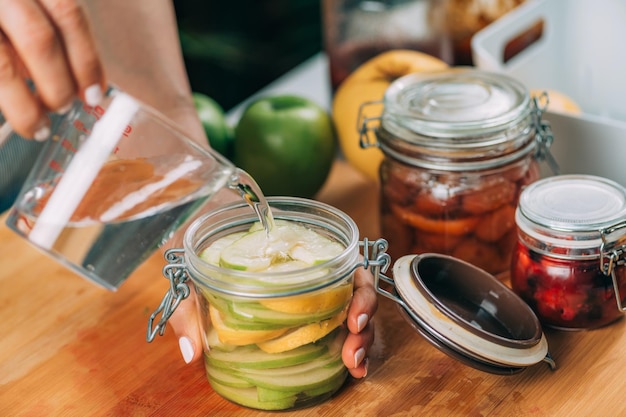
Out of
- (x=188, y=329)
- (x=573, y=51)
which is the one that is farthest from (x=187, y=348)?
(x=573, y=51)

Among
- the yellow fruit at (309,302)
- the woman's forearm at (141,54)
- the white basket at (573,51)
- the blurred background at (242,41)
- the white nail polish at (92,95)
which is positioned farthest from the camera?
the blurred background at (242,41)

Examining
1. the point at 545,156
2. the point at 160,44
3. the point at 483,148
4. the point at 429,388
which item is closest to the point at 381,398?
the point at 429,388

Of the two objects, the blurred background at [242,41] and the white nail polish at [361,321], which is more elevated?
the white nail polish at [361,321]

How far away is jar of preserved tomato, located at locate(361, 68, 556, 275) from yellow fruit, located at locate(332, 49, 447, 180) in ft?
0.53

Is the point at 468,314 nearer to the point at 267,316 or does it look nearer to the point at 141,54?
the point at 267,316

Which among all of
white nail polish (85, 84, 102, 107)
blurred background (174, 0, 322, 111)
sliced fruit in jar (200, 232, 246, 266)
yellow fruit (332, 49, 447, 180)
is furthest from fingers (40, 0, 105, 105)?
blurred background (174, 0, 322, 111)

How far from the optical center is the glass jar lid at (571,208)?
785mm

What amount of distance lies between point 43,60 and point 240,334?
308 millimetres

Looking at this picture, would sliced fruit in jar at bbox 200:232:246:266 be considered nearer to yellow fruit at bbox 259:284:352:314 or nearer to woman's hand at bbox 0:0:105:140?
yellow fruit at bbox 259:284:352:314

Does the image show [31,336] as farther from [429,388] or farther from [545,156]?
[545,156]

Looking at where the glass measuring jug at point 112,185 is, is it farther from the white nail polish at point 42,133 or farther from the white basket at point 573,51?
the white basket at point 573,51

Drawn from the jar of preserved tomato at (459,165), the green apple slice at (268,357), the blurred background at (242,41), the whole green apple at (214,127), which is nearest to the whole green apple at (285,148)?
the whole green apple at (214,127)

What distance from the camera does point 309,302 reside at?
70cm

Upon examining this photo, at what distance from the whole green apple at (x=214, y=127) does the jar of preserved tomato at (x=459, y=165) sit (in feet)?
0.86
